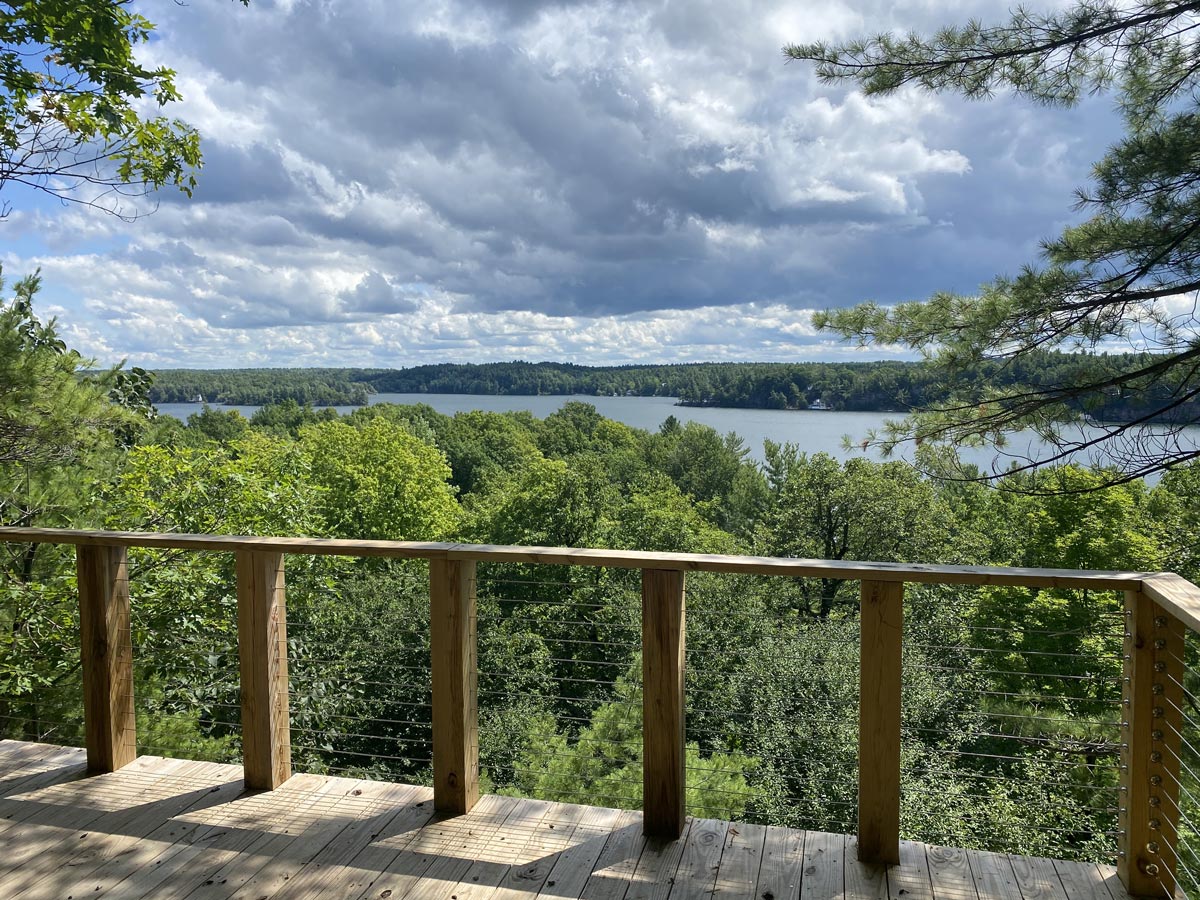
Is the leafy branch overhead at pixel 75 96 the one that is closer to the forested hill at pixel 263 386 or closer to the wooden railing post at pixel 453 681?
the wooden railing post at pixel 453 681

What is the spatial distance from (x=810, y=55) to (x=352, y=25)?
1192cm

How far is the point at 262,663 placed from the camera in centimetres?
257

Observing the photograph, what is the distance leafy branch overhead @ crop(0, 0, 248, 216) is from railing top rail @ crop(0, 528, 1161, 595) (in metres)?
2.40

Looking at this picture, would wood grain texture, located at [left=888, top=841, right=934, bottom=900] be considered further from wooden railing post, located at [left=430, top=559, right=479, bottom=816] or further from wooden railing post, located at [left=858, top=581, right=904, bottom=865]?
wooden railing post, located at [left=430, top=559, right=479, bottom=816]

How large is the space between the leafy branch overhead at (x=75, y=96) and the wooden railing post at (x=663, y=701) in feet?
13.1

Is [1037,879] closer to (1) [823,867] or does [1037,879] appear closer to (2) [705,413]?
(1) [823,867]

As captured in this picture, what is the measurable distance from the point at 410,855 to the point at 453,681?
49 cm

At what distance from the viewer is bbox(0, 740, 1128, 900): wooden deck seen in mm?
2049

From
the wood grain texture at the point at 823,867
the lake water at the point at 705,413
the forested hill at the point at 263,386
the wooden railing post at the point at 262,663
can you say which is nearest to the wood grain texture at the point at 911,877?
the wood grain texture at the point at 823,867

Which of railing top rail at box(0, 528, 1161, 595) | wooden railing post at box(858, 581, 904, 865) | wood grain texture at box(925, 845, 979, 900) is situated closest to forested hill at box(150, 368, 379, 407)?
railing top rail at box(0, 528, 1161, 595)

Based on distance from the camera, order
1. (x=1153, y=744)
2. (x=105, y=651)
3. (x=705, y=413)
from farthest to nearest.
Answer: (x=705, y=413) < (x=105, y=651) < (x=1153, y=744)

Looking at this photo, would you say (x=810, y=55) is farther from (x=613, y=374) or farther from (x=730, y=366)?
(x=613, y=374)

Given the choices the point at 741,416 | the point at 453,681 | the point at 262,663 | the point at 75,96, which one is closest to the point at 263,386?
the point at 741,416

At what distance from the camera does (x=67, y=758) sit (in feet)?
9.38
